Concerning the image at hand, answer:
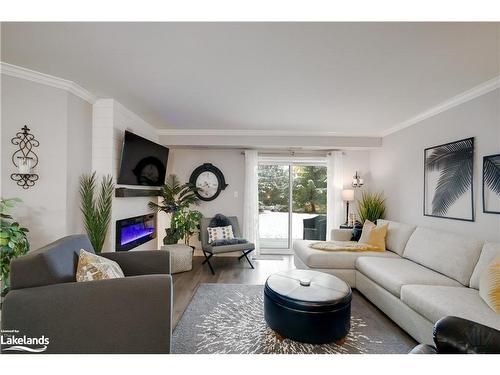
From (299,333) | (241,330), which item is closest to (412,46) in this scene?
(299,333)

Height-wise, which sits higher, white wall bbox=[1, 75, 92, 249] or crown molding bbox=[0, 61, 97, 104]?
crown molding bbox=[0, 61, 97, 104]

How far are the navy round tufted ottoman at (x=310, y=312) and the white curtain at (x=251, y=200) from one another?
8.30ft

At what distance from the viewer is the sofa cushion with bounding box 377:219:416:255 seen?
3.20 m

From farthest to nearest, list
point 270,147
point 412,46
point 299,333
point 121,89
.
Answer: point 270,147 < point 121,89 < point 299,333 < point 412,46

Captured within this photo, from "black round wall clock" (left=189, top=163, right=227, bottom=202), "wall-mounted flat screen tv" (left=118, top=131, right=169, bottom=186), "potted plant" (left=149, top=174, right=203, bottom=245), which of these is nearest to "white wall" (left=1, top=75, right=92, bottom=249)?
"wall-mounted flat screen tv" (left=118, top=131, right=169, bottom=186)

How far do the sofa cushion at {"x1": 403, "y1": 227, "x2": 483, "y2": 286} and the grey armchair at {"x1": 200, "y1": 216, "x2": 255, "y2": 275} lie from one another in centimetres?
229

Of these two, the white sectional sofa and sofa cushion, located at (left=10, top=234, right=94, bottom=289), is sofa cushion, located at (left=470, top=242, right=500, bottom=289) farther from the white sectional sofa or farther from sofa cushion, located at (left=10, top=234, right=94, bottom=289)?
sofa cushion, located at (left=10, top=234, right=94, bottom=289)

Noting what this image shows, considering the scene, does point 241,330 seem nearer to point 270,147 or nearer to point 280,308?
point 280,308

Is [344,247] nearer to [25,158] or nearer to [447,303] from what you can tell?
[447,303]

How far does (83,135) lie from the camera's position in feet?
9.15

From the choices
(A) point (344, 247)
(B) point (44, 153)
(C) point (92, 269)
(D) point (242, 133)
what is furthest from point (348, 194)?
(B) point (44, 153)

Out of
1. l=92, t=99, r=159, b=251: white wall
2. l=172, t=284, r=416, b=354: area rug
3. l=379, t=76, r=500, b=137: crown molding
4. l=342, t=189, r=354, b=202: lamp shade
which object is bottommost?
l=172, t=284, r=416, b=354: area rug

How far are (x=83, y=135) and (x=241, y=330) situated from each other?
275cm

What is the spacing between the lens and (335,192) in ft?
15.5
